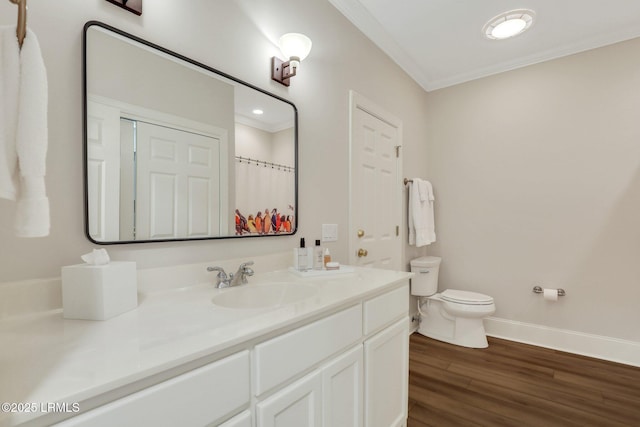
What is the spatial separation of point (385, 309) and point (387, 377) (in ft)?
1.03

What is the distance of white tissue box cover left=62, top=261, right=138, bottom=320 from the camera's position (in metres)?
0.80

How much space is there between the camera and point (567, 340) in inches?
99.7

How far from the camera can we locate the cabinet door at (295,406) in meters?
0.80

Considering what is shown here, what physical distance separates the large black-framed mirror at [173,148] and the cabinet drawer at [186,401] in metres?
0.61

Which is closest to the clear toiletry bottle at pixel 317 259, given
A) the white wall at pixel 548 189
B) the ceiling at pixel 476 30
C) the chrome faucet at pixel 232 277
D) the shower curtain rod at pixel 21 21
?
the chrome faucet at pixel 232 277

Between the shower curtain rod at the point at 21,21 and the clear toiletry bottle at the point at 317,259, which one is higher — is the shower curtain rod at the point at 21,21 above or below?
above

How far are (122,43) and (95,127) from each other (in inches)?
12.3

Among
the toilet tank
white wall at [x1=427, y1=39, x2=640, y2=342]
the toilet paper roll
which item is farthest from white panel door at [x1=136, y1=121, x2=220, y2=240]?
the toilet paper roll

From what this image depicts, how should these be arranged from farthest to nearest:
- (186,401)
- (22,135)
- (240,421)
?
(240,421)
(186,401)
(22,135)

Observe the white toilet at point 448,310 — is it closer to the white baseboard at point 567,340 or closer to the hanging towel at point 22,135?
the white baseboard at point 567,340

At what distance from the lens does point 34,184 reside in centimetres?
52

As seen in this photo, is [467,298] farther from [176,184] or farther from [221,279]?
[176,184]

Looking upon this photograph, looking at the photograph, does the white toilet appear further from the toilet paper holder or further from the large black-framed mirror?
the large black-framed mirror

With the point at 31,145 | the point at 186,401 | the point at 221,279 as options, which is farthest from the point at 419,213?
the point at 31,145
